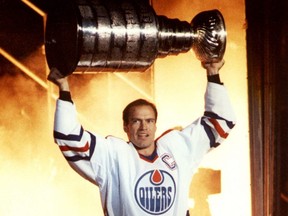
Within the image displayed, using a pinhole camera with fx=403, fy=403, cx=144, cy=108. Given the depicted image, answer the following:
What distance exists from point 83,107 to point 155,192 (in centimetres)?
149

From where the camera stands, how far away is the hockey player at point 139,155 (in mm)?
2508

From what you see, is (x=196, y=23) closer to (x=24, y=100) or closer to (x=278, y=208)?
(x=24, y=100)

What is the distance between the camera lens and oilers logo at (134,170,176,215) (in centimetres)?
264

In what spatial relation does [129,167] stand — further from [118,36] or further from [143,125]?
[118,36]

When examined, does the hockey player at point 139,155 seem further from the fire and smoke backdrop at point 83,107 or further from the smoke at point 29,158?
the smoke at point 29,158

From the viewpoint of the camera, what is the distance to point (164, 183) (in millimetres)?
2711

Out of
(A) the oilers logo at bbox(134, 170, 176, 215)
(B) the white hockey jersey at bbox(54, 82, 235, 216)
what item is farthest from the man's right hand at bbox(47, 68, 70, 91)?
(A) the oilers logo at bbox(134, 170, 176, 215)

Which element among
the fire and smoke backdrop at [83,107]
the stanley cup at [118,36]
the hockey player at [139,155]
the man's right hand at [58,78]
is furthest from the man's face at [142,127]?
the fire and smoke backdrop at [83,107]

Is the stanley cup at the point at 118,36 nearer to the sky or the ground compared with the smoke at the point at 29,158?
nearer to the sky

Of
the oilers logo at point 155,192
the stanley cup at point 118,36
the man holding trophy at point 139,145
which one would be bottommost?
the oilers logo at point 155,192

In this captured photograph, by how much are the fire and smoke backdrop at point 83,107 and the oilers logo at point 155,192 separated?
1.32m

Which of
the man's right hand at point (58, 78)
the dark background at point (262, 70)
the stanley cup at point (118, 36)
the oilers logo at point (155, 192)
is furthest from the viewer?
the dark background at point (262, 70)

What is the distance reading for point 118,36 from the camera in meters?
2.40

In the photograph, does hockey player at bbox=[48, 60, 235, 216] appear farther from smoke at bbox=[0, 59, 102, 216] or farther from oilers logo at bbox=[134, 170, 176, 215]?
smoke at bbox=[0, 59, 102, 216]
